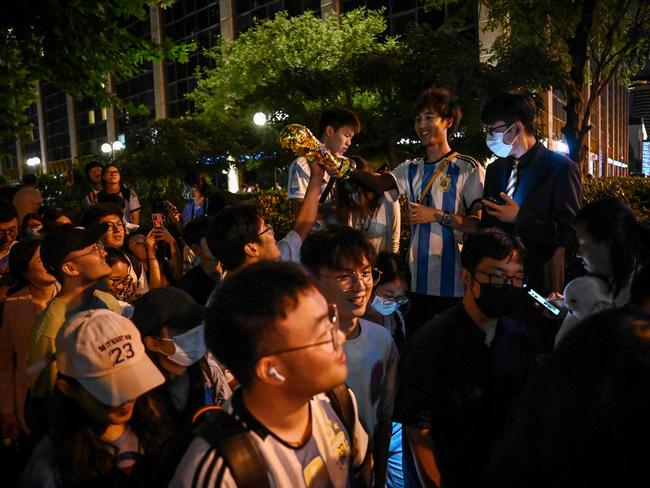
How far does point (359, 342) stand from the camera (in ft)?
8.40

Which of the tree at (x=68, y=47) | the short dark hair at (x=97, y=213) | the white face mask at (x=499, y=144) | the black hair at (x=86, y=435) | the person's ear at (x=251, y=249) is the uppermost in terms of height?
the tree at (x=68, y=47)

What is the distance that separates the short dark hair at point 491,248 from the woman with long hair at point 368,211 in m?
1.31

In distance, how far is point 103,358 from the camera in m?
2.07

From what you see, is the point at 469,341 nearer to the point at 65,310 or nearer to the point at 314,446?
the point at 314,446

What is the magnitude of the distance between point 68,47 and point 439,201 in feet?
20.9

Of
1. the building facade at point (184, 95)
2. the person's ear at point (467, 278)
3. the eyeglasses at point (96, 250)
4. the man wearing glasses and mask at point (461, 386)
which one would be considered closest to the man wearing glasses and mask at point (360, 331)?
the man wearing glasses and mask at point (461, 386)

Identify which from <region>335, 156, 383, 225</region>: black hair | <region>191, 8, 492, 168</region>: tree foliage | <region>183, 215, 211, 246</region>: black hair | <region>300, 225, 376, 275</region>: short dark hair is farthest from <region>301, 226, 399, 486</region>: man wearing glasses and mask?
<region>191, 8, 492, 168</region>: tree foliage

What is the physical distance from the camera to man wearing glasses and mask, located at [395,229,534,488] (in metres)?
2.27

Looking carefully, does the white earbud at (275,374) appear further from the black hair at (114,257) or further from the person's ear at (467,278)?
the black hair at (114,257)

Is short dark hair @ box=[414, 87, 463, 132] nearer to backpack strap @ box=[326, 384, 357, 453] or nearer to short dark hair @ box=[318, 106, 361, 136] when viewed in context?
short dark hair @ box=[318, 106, 361, 136]

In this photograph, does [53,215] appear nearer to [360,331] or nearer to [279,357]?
[360,331]

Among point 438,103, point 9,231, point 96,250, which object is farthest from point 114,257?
point 438,103

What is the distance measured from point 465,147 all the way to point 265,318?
13169 mm

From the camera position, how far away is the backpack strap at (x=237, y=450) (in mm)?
1430
